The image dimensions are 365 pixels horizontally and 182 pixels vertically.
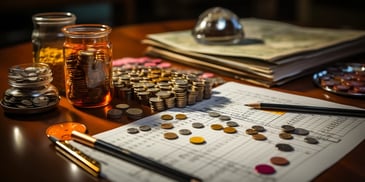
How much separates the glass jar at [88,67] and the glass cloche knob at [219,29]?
394 mm

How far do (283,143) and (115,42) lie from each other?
2.48 ft

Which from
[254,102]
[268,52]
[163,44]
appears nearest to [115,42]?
[163,44]

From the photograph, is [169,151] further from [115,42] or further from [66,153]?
[115,42]

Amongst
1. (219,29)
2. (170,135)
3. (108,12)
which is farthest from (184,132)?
(108,12)

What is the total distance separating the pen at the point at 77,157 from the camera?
1.78ft

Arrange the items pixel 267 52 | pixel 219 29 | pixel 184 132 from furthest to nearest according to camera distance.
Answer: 1. pixel 219 29
2. pixel 267 52
3. pixel 184 132

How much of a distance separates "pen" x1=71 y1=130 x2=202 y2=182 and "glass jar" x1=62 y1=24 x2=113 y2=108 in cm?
13

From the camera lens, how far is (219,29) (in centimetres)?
111

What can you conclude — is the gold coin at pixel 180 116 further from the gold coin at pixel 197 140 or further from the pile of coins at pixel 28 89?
the pile of coins at pixel 28 89

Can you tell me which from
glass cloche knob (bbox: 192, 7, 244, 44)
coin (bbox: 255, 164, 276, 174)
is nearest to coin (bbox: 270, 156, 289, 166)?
coin (bbox: 255, 164, 276, 174)

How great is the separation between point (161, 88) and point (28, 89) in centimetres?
22

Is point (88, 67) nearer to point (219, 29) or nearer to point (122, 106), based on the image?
point (122, 106)

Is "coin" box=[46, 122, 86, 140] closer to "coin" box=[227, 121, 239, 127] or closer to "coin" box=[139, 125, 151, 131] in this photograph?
"coin" box=[139, 125, 151, 131]

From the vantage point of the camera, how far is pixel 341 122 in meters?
0.70
